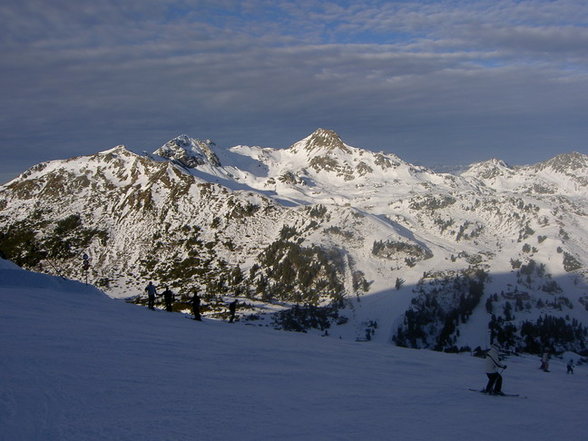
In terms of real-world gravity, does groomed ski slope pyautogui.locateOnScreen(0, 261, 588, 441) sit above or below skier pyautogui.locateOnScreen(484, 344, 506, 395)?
below

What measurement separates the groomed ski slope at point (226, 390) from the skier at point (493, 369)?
2.37 ft

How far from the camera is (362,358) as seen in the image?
29625 millimetres

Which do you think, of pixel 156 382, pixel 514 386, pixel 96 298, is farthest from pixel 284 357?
pixel 96 298

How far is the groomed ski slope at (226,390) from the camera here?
13.0 m

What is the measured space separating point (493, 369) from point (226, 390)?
12.4 m

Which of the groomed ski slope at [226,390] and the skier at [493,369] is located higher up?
the skier at [493,369]

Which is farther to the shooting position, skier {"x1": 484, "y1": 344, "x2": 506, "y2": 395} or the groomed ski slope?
skier {"x1": 484, "y1": 344, "x2": 506, "y2": 395}

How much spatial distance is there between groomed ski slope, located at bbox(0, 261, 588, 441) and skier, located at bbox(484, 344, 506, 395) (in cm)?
72

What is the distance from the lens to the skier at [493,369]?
22375mm

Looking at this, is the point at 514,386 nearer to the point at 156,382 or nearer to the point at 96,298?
the point at 156,382

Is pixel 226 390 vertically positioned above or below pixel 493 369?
below

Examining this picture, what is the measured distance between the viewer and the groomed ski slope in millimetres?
13031

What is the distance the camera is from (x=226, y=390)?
17484mm

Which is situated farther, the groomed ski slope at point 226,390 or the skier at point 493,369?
the skier at point 493,369
